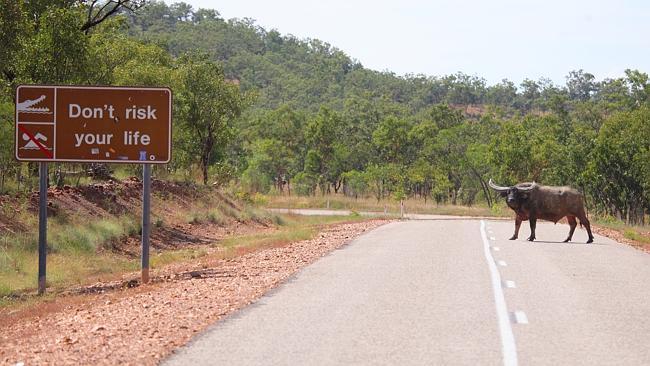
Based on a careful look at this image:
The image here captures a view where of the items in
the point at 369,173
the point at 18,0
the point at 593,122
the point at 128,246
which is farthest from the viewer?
the point at 593,122

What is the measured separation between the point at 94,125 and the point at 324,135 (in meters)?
70.5

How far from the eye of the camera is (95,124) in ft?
59.3

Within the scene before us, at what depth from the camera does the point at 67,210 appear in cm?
2928

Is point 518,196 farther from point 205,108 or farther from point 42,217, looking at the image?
point 205,108

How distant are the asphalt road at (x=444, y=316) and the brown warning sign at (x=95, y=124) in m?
4.00

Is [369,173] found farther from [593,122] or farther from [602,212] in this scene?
[593,122]

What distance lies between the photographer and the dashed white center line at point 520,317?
38.8 ft

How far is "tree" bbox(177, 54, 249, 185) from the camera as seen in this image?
4744 cm

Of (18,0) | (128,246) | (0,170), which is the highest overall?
(18,0)

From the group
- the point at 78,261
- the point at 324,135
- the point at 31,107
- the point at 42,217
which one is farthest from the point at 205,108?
the point at 324,135

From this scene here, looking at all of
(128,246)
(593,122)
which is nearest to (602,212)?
(593,122)

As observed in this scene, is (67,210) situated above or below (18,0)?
below

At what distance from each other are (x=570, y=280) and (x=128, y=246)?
16.3 m

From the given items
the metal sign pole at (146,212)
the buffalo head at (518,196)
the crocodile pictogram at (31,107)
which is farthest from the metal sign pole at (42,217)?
the buffalo head at (518,196)
